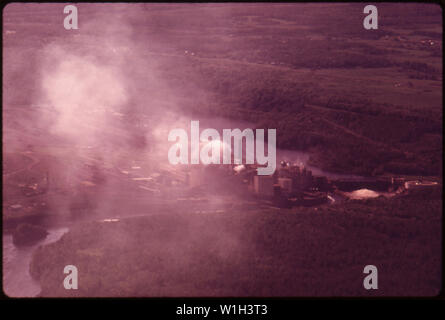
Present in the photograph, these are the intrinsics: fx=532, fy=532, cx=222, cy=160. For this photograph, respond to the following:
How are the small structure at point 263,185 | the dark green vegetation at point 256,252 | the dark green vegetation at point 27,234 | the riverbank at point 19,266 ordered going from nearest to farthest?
the dark green vegetation at point 256,252 → the riverbank at point 19,266 → the dark green vegetation at point 27,234 → the small structure at point 263,185

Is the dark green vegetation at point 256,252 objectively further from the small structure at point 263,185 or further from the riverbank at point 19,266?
the small structure at point 263,185

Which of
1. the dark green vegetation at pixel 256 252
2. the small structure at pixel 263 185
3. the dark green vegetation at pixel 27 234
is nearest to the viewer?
the dark green vegetation at pixel 256 252

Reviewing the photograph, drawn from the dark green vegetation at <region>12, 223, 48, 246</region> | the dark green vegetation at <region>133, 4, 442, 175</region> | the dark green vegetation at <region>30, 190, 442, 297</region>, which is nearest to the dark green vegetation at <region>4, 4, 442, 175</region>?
the dark green vegetation at <region>133, 4, 442, 175</region>

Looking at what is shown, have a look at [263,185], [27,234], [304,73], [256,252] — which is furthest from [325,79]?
[27,234]

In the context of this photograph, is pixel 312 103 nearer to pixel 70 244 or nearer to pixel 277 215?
pixel 277 215

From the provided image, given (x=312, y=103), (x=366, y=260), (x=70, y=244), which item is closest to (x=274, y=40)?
(x=312, y=103)

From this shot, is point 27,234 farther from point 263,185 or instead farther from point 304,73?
point 304,73

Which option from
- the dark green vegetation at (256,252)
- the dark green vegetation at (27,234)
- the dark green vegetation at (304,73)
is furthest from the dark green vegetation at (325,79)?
the dark green vegetation at (27,234)

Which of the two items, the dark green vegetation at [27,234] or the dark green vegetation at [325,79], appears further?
the dark green vegetation at [325,79]

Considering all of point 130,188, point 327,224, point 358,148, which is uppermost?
point 358,148
